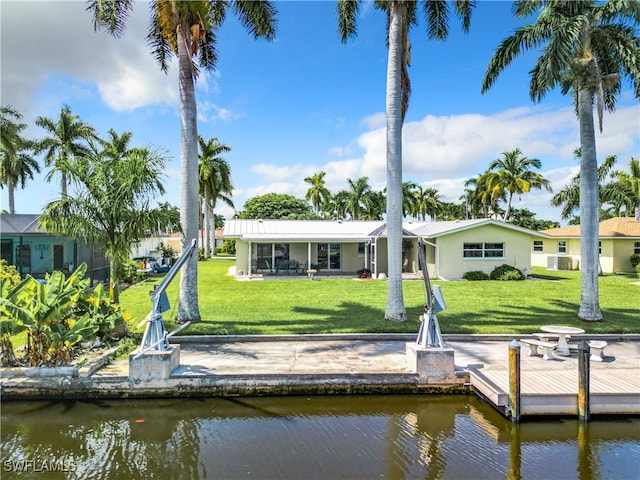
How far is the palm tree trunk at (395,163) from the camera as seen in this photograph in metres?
12.0

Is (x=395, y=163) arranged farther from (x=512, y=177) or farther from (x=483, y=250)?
(x=512, y=177)

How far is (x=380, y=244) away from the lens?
25.2m

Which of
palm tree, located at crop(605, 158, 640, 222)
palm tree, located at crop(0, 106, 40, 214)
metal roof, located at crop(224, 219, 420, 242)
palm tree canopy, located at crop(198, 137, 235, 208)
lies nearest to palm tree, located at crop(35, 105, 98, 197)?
palm tree, located at crop(0, 106, 40, 214)

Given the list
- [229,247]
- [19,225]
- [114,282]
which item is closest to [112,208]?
[114,282]

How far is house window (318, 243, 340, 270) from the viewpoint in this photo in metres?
26.5

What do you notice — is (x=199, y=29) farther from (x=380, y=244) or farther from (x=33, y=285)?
(x=380, y=244)

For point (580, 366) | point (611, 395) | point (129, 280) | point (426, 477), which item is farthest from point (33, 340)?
point (129, 280)

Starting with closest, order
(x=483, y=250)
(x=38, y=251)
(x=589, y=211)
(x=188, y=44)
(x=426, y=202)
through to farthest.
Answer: (x=188, y=44)
(x=589, y=211)
(x=38, y=251)
(x=483, y=250)
(x=426, y=202)

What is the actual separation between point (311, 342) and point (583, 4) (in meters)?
12.3

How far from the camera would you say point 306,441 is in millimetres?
6066

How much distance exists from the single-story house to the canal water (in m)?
15.9

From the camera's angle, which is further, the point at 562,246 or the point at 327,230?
the point at 562,246

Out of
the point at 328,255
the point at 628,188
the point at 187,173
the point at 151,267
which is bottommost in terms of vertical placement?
the point at 151,267

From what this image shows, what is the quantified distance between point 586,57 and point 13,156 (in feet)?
109
